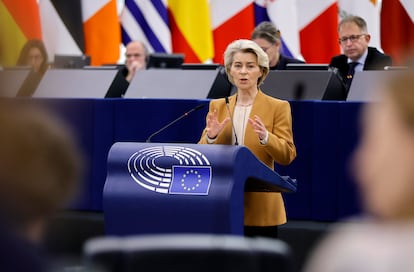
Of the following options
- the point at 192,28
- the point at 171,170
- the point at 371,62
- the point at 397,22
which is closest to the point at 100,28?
the point at 192,28

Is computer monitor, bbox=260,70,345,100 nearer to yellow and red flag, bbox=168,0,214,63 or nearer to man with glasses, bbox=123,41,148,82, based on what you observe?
man with glasses, bbox=123,41,148,82

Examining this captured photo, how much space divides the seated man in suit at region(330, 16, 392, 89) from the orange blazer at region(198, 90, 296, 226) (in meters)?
2.46

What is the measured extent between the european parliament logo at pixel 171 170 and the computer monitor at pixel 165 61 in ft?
14.2

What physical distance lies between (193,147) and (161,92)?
2.26 meters

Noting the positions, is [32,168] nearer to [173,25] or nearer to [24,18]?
[24,18]

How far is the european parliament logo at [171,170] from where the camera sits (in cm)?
489

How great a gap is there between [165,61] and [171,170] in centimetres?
455

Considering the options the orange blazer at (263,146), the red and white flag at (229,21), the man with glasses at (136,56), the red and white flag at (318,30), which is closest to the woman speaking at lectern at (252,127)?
the orange blazer at (263,146)

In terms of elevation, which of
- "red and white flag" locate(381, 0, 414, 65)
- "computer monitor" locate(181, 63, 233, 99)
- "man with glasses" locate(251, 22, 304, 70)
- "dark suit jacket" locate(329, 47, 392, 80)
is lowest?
"computer monitor" locate(181, 63, 233, 99)

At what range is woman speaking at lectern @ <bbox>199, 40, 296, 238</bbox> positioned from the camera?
4.98m

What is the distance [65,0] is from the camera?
12.0 metres

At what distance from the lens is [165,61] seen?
31.0 feet

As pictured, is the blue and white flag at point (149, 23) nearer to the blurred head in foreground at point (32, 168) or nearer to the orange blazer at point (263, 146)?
the orange blazer at point (263, 146)

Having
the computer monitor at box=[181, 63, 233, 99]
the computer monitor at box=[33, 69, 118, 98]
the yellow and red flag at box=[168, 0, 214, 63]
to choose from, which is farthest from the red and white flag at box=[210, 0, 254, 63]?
the computer monitor at box=[181, 63, 233, 99]
